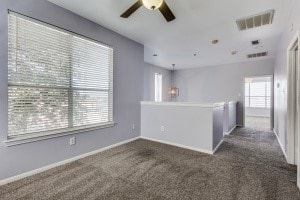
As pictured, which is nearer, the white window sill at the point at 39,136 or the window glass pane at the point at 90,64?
the white window sill at the point at 39,136

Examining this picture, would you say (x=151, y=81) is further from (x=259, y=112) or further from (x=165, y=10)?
(x=259, y=112)

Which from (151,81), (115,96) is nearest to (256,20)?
(115,96)

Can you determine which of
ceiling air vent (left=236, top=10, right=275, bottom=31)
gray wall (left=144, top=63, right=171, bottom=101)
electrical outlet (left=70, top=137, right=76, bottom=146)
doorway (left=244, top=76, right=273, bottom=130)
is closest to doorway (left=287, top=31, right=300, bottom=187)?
ceiling air vent (left=236, top=10, right=275, bottom=31)

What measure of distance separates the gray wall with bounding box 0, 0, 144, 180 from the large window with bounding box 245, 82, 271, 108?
8402mm

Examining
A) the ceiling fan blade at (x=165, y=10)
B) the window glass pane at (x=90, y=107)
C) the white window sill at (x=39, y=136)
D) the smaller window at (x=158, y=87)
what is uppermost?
the ceiling fan blade at (x=165, y=10)

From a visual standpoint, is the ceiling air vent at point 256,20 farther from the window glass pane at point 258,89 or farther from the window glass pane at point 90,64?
the window glass pane at point 258,89

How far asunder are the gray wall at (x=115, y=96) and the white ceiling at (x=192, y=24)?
21 centimetres

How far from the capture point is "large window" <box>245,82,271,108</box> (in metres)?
9.03

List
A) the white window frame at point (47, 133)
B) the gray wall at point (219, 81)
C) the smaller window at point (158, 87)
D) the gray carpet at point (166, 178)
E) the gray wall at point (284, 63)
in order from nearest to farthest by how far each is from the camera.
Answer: the gray carpet at point (166, 178) → the white window frame at point (47, 133) → the gray wall at point (284, 63) → the gray wall at point (219, 81) → the smaller window at point (158, 87)

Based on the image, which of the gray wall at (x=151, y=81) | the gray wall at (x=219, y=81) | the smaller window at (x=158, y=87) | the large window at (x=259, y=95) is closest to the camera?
the gray wall at (x=219, y=81)

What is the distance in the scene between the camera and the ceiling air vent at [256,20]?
2.79 m

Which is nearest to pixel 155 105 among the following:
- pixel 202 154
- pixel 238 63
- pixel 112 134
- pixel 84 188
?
pixel 112 134

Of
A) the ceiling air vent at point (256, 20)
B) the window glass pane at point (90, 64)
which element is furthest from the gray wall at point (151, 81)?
the ceiling air vent at point (256, 20)

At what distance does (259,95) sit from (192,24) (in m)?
8.55
